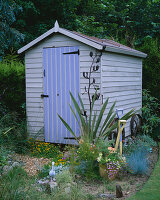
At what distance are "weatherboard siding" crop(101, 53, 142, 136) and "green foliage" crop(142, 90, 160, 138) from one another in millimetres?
280

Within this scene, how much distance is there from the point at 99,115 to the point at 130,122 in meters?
2.22

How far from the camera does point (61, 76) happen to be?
21.5 feet

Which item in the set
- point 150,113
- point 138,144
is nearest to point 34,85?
point 138,144

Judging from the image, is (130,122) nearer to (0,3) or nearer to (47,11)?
(0,3)

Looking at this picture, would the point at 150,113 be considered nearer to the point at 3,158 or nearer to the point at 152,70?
the point at 152,70

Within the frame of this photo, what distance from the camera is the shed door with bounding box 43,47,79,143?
6.40m

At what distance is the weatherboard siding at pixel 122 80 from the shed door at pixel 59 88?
686 millimetres

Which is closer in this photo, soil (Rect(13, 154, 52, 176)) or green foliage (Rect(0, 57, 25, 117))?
soil (Rect(13, 154, 52, 176))

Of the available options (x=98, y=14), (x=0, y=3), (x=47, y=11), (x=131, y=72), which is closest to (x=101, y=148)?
(x=131, y=72)

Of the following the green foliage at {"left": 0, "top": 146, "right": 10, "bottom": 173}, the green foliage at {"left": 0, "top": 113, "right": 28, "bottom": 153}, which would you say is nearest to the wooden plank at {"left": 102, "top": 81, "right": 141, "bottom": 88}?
the green foliage at {"left": 0, "top": 113, "right": 28, "bottom": 153}

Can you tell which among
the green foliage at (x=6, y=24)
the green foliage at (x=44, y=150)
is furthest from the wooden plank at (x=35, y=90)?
the green foliage at (x=6, y=24)

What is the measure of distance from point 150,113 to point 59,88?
3.52 metres

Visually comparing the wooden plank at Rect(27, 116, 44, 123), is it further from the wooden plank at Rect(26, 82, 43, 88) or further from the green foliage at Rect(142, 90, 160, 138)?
the green foliage at Rect(142, 90, 160, 138)

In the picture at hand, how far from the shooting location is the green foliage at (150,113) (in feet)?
26.1
